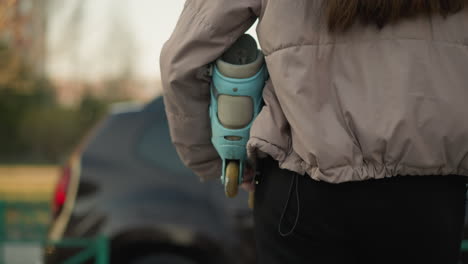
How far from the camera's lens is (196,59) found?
1422mm

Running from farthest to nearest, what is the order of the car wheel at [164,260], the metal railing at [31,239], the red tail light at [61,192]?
the red tail light at [61,192] → the car wheel at [164,260] → the metal railing at [31,239]

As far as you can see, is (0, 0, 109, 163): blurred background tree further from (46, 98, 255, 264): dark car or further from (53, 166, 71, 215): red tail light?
(46, 98, 255, 264): dark car

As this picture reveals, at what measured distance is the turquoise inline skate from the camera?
1440 millimetres

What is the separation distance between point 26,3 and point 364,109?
210 inches

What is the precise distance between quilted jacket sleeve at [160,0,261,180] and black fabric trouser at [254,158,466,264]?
33cm

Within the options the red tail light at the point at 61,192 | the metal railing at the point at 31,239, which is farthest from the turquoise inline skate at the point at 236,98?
the red tail light at the point at 61,192

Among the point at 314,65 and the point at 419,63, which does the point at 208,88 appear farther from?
the point at 419,63

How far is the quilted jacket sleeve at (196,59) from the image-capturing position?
54.5 inches

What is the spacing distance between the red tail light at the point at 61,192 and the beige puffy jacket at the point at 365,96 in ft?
7.56

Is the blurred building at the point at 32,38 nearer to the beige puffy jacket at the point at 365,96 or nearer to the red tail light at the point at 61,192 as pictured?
the red tail light at the point at 61,192

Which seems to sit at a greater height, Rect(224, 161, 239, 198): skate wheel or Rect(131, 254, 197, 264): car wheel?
Rect(224, 161, 239, 198): skate wheel

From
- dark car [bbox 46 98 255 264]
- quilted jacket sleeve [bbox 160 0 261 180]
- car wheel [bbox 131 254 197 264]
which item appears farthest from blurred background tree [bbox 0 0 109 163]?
quilted jacket sleeve [bbox 160 0 261 180]

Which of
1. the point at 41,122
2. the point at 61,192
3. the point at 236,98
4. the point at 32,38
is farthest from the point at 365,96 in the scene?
the point at 41,122

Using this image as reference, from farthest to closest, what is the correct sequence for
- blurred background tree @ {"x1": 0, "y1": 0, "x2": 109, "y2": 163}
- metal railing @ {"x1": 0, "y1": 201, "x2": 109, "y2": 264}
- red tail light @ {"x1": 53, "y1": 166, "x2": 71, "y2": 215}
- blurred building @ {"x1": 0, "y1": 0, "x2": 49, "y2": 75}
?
blurred background tree @ {"x1": 0, "y1": 0, "x2": 109, "y2": 163}, blurred building @ {"x1": 0, "y1": 0, "x2": 49, "y2": 75}, red tail light @ {"x1": 53, "y1": 166, "x2": 71, "y2": 215}, metal railing @ {"x1": 0, "y1": 201, "x2": 109, "y2": 264}
